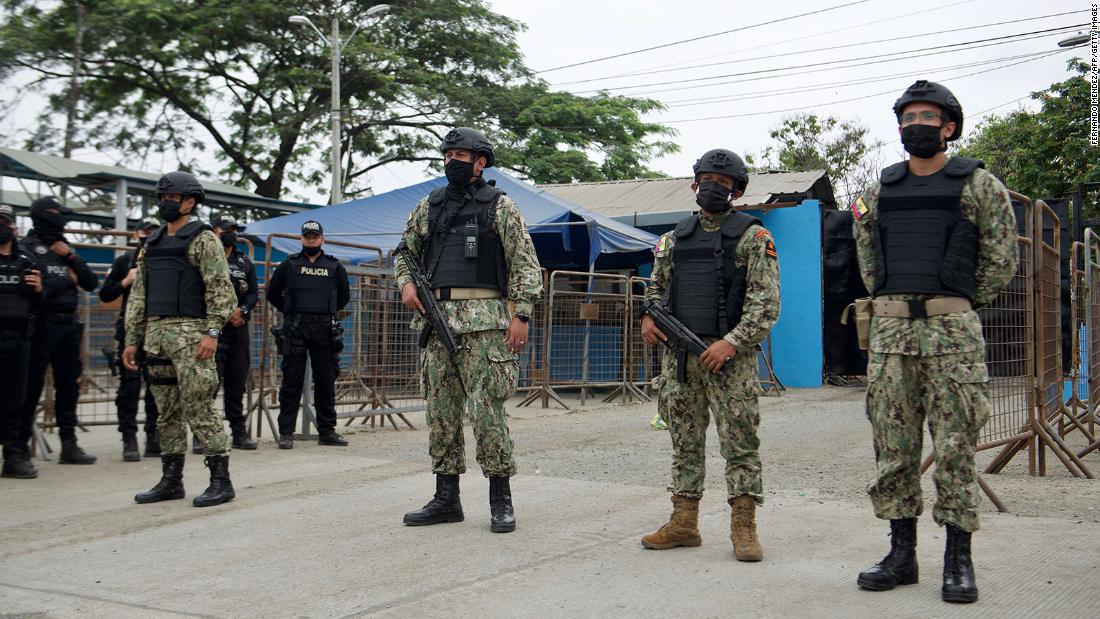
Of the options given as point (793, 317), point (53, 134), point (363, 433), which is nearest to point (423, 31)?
point (53, 134)

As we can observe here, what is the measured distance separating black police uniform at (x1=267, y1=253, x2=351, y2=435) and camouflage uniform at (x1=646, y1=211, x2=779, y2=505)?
4842mm

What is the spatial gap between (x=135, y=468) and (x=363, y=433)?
2.65 m

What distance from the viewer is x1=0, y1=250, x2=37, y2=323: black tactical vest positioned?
695 centimetres

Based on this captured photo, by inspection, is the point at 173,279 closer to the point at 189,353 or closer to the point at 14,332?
the point at 189,353

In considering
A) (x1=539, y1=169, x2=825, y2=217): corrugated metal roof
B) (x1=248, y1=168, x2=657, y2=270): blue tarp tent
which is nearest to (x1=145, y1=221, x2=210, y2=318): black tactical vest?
(x1=248, y1=168, x2=657, y2=270): blue tarp tent

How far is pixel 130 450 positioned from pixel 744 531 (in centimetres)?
559

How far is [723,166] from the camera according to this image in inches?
180

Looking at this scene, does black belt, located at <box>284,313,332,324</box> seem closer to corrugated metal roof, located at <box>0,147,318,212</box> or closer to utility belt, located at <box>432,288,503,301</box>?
utility belt, located at <box>432,288,503,301</box>

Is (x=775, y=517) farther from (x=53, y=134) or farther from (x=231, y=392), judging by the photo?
(x=53, y=134)

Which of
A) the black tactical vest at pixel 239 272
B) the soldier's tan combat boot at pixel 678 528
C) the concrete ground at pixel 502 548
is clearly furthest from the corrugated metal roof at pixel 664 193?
the soldier's tan combat boot at pixel 678 528

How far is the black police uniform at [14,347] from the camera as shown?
6.98 meters

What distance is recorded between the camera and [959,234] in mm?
3924

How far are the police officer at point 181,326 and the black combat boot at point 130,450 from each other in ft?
6.80

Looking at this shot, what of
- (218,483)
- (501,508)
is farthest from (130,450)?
(501,508)
